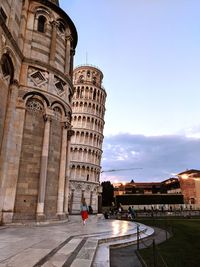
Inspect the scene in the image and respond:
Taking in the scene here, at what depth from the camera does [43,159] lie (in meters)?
15.5

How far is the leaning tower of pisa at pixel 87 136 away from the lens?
5844cm

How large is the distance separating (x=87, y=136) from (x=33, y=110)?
47690 mm

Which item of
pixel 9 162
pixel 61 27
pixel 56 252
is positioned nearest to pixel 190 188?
pixel 61 27

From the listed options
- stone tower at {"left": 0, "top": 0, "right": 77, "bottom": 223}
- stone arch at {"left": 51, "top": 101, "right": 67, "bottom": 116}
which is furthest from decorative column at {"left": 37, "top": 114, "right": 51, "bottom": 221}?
stone arch at {"left": 51, "top": 101, "right": 67, "bottom": 116}

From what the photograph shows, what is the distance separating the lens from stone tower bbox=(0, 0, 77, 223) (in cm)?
1387

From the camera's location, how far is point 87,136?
63.6 metres

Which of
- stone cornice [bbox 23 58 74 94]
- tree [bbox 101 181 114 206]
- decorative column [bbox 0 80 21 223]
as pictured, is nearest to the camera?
decorative column [bbox 0 80 21 223]

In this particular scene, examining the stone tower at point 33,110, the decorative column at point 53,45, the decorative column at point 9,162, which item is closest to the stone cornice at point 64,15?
the stone tower at point 33,110

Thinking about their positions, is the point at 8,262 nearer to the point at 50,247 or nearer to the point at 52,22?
the point at 50,247

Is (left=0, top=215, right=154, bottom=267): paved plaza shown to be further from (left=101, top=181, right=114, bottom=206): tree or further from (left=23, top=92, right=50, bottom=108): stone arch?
(left=101, top=181, right=114, bottom=206): tree

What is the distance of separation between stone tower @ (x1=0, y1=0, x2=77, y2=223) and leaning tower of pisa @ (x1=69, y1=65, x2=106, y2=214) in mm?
40601

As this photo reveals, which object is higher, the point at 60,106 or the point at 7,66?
the point at 7,66

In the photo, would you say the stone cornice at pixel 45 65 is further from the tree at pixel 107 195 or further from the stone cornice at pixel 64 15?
the tree at pixel 107 195

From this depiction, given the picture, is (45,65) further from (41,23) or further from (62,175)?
(62,175)
